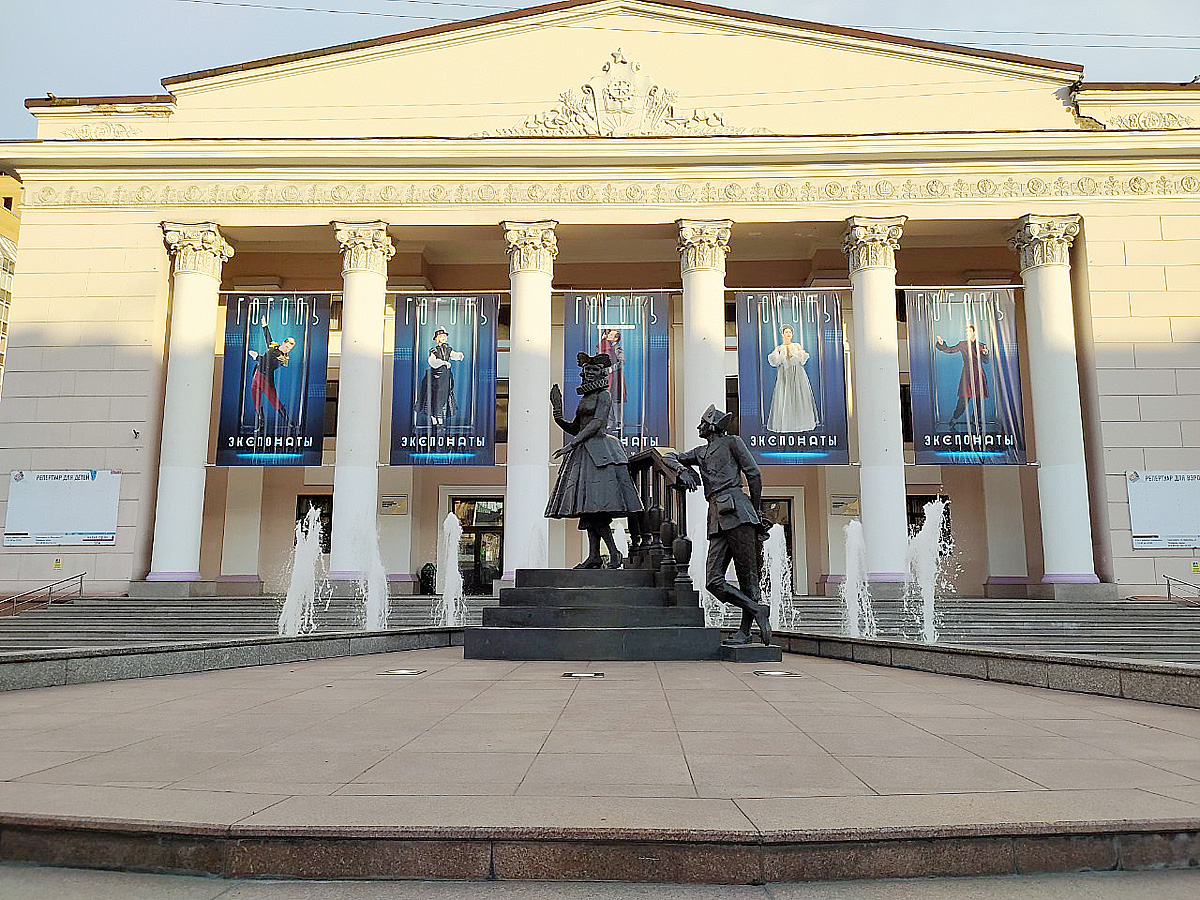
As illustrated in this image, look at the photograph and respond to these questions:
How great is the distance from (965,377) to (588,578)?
15104 mm

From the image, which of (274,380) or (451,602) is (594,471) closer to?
(451,602)

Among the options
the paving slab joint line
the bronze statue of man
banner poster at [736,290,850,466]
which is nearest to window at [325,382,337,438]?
banner poster at [736,290,850,466]

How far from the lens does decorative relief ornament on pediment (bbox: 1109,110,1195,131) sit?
2259 cm

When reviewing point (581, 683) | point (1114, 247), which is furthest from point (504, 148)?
Result: point (581, 683)

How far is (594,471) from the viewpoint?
35.1 feet

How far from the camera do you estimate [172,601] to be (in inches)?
808

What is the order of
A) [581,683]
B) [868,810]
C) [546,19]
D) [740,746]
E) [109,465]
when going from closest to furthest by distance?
[868,810] < [740,746] < [581,683] < [109,465] < [546,19]

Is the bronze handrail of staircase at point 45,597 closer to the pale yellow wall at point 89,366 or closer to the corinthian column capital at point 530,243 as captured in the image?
the pale yellow wall at point 89,366

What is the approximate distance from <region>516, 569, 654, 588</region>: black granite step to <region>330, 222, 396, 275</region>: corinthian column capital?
14.6 m

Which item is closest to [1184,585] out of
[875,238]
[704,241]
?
[875,238]

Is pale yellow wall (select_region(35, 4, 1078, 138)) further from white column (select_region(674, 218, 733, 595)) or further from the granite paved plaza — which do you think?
the granite paved plaza

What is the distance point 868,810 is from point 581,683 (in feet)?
14.9

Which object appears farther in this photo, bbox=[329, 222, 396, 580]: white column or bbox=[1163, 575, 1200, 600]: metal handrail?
bbox=[329, 222, 396, 580]: white column

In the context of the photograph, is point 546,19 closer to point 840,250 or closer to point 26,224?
point 840,250
